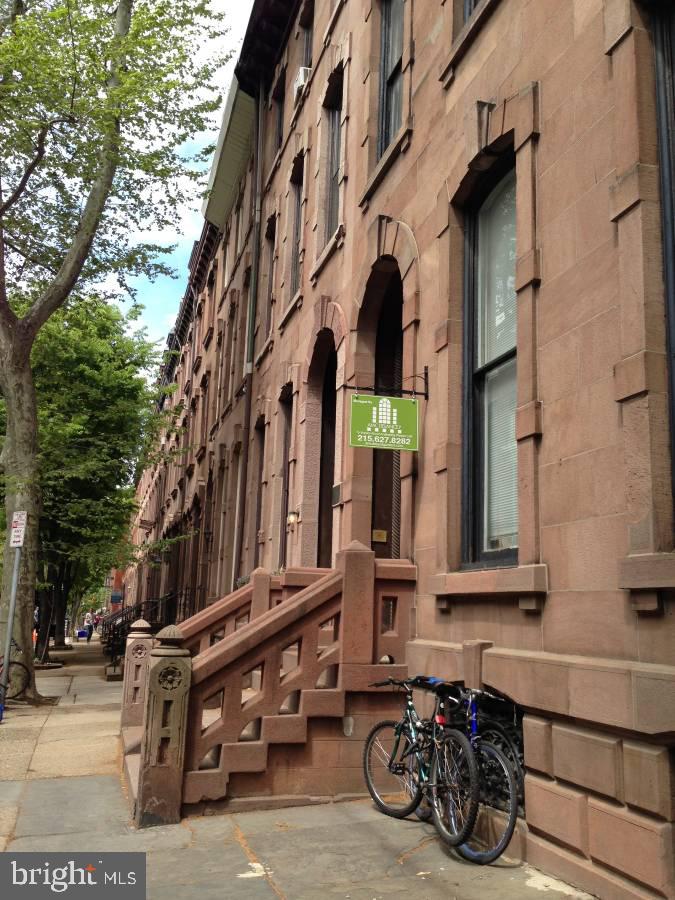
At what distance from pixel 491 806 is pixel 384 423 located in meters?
3.38

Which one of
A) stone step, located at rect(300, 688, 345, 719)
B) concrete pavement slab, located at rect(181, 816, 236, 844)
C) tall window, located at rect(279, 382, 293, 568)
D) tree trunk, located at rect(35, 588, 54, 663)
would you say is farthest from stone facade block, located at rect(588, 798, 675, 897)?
tree trunk, located at rect(35, 588, 54, 663)

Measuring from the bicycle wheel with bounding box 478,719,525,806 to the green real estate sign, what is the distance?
2.63 metres

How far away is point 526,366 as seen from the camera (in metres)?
5.67

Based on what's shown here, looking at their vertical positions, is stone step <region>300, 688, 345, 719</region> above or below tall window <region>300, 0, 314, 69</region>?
below

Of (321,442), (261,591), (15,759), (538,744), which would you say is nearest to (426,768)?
(538,744)

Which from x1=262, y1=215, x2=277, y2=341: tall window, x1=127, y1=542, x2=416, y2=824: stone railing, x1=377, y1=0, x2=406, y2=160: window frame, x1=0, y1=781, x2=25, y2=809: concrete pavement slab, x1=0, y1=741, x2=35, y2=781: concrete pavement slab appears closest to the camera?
x1=127, y1=542, x2=416, y2=824: stone railing

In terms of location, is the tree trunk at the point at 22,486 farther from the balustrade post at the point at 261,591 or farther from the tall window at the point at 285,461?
the balustrade post at the point at 261,591

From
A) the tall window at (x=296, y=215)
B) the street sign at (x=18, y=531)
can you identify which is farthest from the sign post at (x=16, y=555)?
the tall window at (x=296, y=215)

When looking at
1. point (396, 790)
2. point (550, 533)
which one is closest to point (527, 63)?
point (550, 533)

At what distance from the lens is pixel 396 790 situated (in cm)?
684

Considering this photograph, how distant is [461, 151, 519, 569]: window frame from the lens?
667 centimetres

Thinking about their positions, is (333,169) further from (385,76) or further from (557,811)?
(557,811)

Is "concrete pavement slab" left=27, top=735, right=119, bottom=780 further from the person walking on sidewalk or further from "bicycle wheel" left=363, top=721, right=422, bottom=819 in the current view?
the person walking on sidewalk

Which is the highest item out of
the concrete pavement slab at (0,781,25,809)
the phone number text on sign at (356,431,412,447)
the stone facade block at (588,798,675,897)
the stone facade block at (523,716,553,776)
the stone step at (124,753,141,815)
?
the phone number text on sign at (356,431,412,447)
